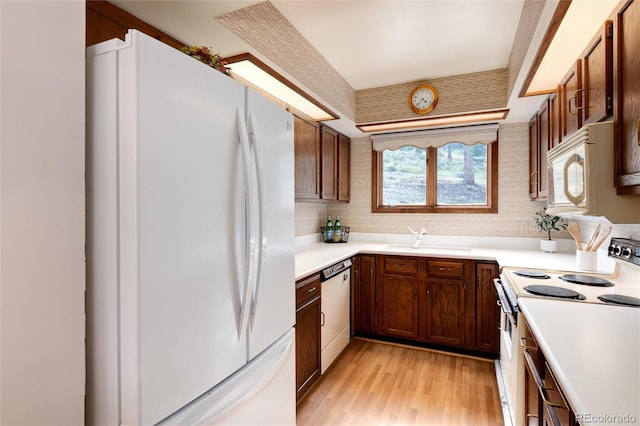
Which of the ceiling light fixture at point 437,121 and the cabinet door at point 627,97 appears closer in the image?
the cabinet door at point 627,97

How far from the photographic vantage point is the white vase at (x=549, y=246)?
2756 millimetres

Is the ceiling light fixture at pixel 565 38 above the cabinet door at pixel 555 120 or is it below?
above

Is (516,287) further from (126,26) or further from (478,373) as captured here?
(126,26)

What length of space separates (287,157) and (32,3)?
3.03 ft

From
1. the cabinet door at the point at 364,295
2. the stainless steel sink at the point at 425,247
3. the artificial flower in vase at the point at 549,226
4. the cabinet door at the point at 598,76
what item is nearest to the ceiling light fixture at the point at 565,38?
the cabinet door at the point at 598,76

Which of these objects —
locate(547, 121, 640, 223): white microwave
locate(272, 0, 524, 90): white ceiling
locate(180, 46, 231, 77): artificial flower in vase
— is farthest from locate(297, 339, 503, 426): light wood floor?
locate(272, 0, 524, 90): white ceiling

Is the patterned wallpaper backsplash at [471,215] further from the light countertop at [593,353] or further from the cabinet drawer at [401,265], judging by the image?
the light countertop at [593,353]

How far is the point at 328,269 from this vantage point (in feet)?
7.76

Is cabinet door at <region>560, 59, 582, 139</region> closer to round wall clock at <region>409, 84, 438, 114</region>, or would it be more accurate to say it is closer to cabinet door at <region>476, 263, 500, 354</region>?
round wall clock at <region>409, 84, 438, 114</region>

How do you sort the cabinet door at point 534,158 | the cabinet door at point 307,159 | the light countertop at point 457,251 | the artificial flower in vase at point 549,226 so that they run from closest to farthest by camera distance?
the light countertop at point 457,251, the cabinet door at point 307,159, the cabinet door at point 534,158, the artificial flower in vase at point 549,226

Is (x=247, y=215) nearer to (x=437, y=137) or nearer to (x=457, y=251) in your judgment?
(x=457, y=251)

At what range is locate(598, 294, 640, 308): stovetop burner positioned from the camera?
4.17 feet

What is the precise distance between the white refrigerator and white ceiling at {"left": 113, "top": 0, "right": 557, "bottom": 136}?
60 centimetres

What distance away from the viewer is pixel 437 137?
3326 millimetres
